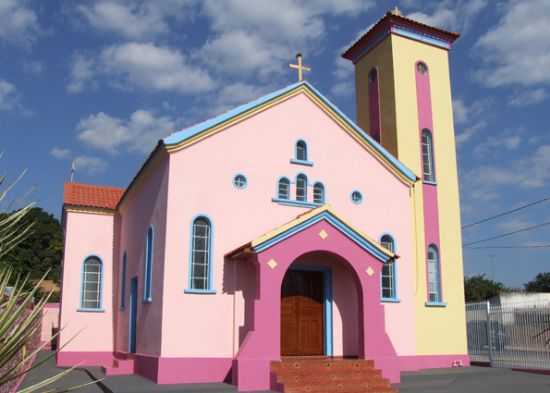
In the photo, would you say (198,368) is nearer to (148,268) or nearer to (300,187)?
(148,268)

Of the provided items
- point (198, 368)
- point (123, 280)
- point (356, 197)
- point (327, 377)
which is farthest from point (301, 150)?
point (123, 280)

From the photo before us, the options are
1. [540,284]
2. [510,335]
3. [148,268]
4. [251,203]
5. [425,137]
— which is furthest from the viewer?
[540,284]

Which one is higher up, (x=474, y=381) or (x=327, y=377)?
(x=327, y=377)

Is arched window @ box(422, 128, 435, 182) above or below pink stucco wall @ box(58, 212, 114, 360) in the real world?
above

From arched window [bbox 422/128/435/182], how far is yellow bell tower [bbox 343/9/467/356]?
32 millimetres

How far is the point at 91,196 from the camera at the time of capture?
2166cm

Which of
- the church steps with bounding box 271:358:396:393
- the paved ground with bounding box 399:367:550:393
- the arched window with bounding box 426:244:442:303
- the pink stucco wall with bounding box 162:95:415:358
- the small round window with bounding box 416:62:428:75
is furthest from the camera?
the small round window with bounding box 416:62:428:75

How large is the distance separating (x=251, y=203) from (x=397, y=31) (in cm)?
856

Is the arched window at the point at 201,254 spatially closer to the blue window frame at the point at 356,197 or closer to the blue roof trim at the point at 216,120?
the blue roof trim at the point at 216,120

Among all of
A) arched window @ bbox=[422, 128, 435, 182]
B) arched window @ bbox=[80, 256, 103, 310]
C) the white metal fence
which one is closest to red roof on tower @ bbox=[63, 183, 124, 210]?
arched window @ bbox=[80, 256, 103, 310]

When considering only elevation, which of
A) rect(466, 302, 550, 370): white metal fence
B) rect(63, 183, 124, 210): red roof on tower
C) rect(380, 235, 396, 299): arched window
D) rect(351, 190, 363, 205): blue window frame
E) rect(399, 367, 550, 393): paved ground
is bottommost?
rect(399, 367, 550, 393): paved ground

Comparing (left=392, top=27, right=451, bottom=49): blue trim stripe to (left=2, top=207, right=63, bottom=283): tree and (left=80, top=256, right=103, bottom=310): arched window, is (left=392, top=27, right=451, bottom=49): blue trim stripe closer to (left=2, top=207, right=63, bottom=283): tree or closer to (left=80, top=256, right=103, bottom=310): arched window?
(left=80, top=256, right=103, bottom=310): arched window

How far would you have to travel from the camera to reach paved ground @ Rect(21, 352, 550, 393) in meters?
12.7

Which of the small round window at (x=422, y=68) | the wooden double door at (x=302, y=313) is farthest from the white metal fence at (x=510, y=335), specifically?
the small round window at (x=422, y=68)
